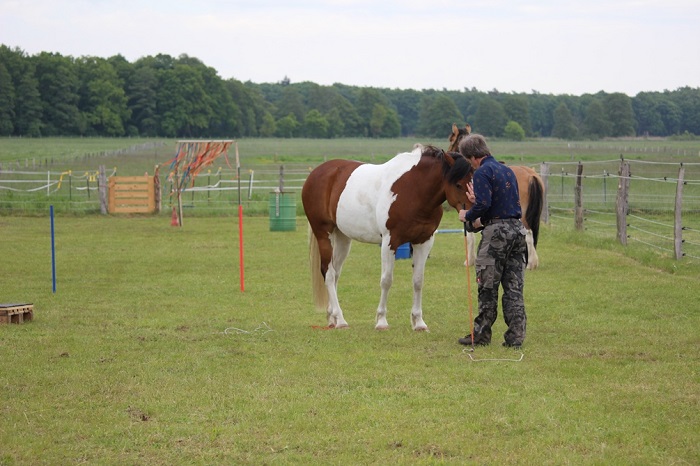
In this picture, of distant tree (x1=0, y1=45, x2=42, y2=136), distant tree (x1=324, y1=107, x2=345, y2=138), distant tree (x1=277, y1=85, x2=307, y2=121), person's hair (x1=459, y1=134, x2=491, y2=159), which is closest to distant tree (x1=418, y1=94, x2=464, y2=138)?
distant tree (x1=324, y1=107, x2=345, y2=138)

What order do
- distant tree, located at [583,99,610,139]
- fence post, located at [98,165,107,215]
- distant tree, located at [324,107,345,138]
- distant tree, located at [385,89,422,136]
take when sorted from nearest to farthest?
fence post, located at [98,165,107,215], distant tree, located at [583,99,610,139], distant tree, located at [324,107,345,138], distant tree, located at [385,89,422,136]

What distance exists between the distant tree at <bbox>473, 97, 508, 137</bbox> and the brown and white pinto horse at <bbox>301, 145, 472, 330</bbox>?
117 metres

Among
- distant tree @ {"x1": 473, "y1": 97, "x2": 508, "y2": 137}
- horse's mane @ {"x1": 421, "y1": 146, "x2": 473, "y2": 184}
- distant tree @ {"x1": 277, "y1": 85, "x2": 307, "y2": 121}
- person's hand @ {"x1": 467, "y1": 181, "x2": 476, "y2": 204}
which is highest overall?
distant tree @ {"x1": 277, "y1": 85, "x2": 307, "y2": 121}

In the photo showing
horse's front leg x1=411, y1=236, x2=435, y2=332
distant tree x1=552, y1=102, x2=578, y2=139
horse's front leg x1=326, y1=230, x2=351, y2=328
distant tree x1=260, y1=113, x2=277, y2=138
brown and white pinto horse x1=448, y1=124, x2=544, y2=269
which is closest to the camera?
horse's front leg x1=411, y1=236, x2=435, y2=332

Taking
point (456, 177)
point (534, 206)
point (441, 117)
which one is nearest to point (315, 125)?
point (441, 117)

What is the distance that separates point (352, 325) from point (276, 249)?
849 centimetres

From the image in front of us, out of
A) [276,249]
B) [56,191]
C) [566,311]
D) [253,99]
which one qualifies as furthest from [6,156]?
[253,99]

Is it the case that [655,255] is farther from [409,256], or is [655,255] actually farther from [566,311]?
[566,311]

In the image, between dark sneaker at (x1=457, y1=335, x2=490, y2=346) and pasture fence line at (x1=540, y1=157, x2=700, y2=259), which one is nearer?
dark sneaker at (x1=457, y1=335, x2=490, y2=346)

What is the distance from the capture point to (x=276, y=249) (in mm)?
18047

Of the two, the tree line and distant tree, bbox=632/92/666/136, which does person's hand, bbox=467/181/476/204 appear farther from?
distant tree, bbox=632/92/666/136

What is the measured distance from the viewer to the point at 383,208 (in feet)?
29.9

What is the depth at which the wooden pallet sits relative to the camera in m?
9.55

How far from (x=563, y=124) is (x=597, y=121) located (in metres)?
9.07
